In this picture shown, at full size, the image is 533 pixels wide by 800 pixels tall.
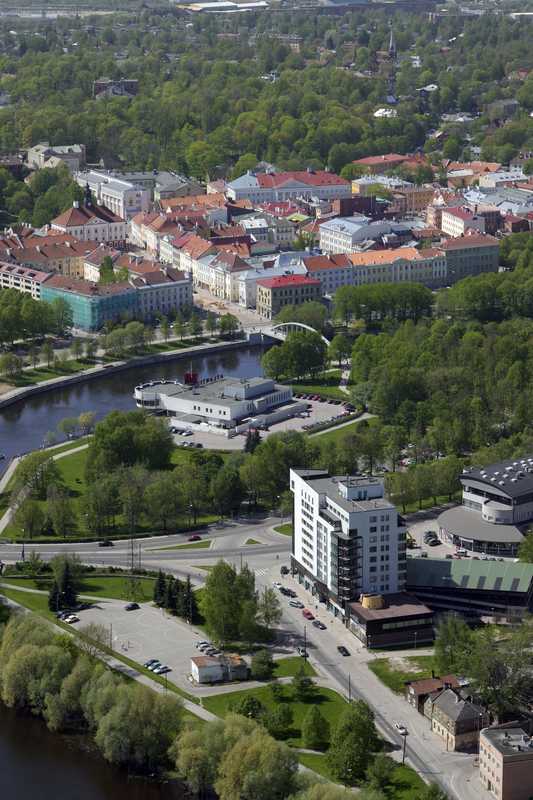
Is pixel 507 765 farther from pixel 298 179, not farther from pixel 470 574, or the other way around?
pixel 298 179

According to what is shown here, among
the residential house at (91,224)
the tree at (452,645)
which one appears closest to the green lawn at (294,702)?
A: the tree at (452,645)

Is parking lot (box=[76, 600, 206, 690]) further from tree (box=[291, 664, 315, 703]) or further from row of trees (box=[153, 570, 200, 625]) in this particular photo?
tree (box=[291, 664, 315, 703])

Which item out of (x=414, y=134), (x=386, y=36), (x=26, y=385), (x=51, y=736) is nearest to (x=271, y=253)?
(x=26, y=385)

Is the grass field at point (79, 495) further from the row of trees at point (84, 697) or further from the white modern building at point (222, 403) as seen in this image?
the row of trees at point (84, 697)

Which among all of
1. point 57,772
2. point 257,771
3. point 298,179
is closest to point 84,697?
point 57,772

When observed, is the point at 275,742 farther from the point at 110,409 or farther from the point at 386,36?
the point at 386,36
